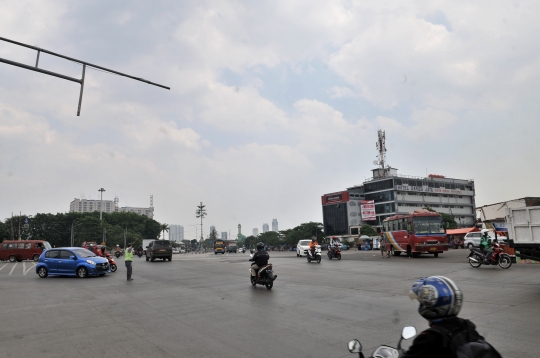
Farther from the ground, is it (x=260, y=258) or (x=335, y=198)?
(x=335, y=198)

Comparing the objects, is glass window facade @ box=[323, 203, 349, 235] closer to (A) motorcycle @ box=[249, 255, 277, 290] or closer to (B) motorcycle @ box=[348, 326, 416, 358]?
(A) motorcycle @ box=[249, 255, 277, 290]

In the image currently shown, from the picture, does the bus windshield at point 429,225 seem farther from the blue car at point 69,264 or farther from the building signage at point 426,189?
the building signage at point 426,189

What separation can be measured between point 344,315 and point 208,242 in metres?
179

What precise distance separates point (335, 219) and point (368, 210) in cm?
1203

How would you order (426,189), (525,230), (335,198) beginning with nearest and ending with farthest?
(525,230)
(426,189)
(335,198)

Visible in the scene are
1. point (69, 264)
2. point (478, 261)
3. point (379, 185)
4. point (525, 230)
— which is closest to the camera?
point (525, 230)

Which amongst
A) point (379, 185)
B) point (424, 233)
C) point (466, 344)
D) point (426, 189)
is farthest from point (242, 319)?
point (426, 189)

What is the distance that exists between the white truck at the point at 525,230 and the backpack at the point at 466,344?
10215 millimetres

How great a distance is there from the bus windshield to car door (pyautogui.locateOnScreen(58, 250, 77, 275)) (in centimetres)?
2144

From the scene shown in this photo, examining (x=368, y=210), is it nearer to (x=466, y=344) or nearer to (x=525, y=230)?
(x=525, y=230)

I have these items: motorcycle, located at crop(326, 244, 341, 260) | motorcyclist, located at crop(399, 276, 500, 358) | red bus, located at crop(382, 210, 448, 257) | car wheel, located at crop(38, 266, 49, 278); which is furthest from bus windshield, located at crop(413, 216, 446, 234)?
motorcyclist, located at crop(399, 276, 500, 358)

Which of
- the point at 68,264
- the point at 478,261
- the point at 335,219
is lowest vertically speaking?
the point at 478,261

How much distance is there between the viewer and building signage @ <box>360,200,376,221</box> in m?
98.1

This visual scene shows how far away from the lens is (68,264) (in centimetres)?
1791
